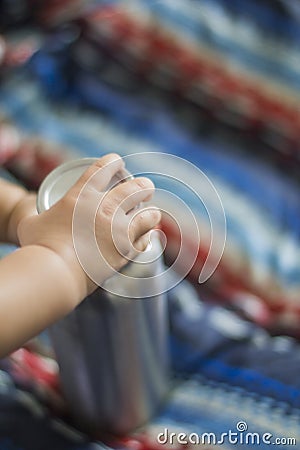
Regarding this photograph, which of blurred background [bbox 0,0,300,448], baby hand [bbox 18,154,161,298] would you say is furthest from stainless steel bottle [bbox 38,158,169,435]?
blurred background [bbox 0,0,300,448]

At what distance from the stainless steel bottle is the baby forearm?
36mm

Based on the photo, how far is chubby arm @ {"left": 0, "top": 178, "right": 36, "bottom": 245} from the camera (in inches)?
23.0

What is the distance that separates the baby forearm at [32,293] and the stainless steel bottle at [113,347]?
4 centimetres

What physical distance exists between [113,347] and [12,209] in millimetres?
148

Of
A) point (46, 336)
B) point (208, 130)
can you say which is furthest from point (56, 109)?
point (46, 336)

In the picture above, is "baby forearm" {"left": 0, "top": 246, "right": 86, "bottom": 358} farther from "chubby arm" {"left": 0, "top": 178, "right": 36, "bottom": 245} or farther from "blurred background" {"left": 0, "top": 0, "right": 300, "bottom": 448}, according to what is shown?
"blurred background" {"left": 0, "top": 0, "right": 300, "bottom": 448}

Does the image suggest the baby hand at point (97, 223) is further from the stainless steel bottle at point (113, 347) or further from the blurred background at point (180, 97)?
the blurred background at point (180, 97)

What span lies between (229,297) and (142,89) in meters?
0.33

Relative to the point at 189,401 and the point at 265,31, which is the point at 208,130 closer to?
the point at 265,31

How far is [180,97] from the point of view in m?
0.86

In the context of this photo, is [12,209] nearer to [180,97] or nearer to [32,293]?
[32,293]

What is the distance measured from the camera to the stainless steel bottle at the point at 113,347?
53cm

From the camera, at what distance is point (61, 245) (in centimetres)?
50

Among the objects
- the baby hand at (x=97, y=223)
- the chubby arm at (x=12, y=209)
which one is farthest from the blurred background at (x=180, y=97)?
the baby hand at (x=97, y=223)
